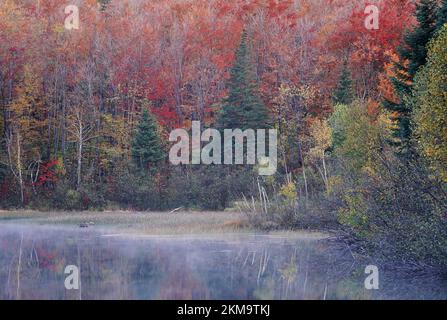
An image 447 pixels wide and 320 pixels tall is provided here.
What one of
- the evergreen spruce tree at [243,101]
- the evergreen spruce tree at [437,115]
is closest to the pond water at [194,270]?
the evergreen spruce tree at [437,115]

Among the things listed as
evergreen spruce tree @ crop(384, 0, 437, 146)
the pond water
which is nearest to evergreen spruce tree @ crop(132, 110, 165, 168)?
the pond water

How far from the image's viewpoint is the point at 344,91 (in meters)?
41.4

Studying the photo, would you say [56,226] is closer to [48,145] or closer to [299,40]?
[48,145]

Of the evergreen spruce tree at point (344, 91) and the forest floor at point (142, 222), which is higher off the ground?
the evergreen spruce tree at point (344, 91)

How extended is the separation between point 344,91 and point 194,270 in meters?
26.0

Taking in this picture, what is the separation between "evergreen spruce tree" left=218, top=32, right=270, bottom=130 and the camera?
146 feet

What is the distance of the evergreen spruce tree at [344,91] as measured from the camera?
Answer: 135 ft

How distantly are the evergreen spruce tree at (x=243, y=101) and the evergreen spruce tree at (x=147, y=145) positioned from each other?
4.11m

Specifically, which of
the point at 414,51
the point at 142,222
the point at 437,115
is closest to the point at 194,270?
the point at 437,115

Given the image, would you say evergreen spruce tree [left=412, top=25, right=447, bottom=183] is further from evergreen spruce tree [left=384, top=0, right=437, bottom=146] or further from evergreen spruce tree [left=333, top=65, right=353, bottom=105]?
evergreen spruce tree [left=333, top=65, right=353, bottom=105]

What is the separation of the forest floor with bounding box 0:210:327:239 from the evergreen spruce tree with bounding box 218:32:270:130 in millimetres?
6719

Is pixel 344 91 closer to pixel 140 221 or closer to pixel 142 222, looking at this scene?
pixel 140 221

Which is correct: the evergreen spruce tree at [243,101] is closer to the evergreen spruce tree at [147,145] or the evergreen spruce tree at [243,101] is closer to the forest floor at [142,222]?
the evergreen spruce tree at [147,145]

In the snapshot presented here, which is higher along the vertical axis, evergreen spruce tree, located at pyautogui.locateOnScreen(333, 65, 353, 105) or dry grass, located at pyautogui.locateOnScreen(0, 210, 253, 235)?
evergreen spruce tree, located at pyautogui.locateOnScreen(333, 65, 353, 105)
